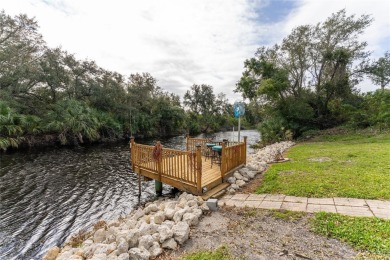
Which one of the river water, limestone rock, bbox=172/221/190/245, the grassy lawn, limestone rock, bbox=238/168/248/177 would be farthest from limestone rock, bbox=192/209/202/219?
the river water

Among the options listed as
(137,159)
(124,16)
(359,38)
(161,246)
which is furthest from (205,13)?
(359,38)

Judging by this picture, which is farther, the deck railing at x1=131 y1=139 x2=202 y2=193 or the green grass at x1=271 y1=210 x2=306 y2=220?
the deck railing at x1=131 y1=139 x2=202 y2=193

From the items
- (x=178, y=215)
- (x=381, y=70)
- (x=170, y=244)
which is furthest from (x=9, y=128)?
(x=381, y=70)

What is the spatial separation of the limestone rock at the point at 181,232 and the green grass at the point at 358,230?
208 centimetres

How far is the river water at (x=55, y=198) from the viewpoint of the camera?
4.69 meters

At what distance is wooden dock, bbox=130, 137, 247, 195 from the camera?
5.11 meters

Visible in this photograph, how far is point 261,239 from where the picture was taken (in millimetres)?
3123

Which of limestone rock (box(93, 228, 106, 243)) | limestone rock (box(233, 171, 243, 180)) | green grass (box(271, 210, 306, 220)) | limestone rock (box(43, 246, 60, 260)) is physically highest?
limestone rock (box(233, 171, 243, 180))

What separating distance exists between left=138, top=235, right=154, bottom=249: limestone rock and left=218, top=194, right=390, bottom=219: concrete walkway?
186 centimetres

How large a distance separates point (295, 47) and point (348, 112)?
716 centimetres

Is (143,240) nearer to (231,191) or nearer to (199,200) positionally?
(199,200)

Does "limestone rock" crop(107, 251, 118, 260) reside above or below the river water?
above

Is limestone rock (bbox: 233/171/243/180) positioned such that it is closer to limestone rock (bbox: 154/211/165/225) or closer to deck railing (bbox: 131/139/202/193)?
deck railing (bbox: 131/139/202/193)

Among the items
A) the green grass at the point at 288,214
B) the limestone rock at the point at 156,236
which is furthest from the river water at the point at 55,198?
the green grass at the point at 288,214
